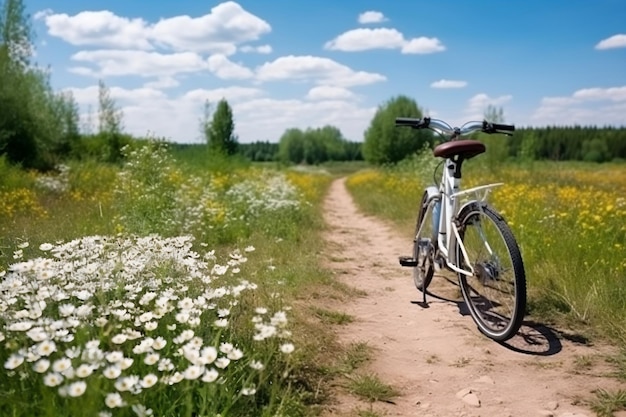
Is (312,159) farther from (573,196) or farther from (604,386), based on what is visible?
(604,386)

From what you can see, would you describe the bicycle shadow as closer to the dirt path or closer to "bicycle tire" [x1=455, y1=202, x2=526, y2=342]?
the dirt path

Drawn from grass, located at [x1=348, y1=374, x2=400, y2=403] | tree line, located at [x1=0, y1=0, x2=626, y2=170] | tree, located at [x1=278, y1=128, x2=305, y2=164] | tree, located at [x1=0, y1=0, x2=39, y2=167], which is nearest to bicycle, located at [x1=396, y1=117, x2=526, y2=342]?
grass, located at [x1=348, y1=374, x2=400, y2=403]

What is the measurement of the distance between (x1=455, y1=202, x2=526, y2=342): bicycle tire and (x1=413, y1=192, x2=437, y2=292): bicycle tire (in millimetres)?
582

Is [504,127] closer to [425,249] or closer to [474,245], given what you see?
[474,245]

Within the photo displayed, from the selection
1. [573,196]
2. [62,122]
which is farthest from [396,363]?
[62,122]

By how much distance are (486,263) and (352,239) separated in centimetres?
585

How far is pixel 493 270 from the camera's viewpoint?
163 inches

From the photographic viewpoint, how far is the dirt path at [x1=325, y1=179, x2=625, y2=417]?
3.12 metres

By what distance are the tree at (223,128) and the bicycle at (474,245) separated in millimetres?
19570

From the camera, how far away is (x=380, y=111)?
47188 millimetres

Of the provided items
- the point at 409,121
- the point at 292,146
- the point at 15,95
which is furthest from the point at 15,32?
the point at 292,146

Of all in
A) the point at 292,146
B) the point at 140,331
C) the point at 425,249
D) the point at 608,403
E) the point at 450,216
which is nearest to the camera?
the point at 608,403

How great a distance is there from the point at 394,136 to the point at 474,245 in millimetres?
39647

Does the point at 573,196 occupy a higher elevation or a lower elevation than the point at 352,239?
higher
